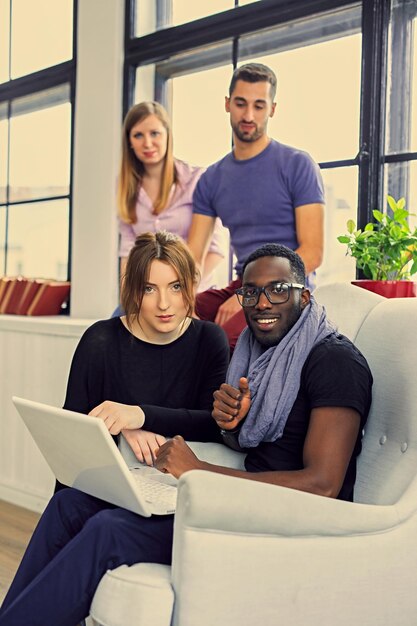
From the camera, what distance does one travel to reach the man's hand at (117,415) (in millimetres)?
2229

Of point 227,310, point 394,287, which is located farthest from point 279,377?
point 227,310

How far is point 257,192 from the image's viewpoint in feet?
10.0

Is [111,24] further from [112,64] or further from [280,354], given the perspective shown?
[280,354]

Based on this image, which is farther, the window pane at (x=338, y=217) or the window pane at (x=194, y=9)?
the window pane at (x=194, y=9)

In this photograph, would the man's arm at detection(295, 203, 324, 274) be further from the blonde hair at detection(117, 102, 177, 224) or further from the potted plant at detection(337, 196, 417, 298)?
the blonde hair at detection(117, 102, 177, 224)

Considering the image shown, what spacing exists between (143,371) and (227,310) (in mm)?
635

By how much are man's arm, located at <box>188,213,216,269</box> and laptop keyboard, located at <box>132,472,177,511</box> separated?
142 centimetres

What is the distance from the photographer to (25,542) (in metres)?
3.52

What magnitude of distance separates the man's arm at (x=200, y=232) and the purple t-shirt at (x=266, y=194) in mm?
155

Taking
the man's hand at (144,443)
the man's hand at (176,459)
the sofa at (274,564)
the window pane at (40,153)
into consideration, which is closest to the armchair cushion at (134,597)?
the sofa at (274,564)

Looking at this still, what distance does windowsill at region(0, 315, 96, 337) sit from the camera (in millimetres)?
3890

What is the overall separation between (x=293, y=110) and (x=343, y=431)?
196cm

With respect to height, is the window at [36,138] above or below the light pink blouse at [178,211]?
above

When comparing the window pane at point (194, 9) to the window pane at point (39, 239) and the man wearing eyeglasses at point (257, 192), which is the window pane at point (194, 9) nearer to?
the man wearing eyeglasses at point (257, 192)
